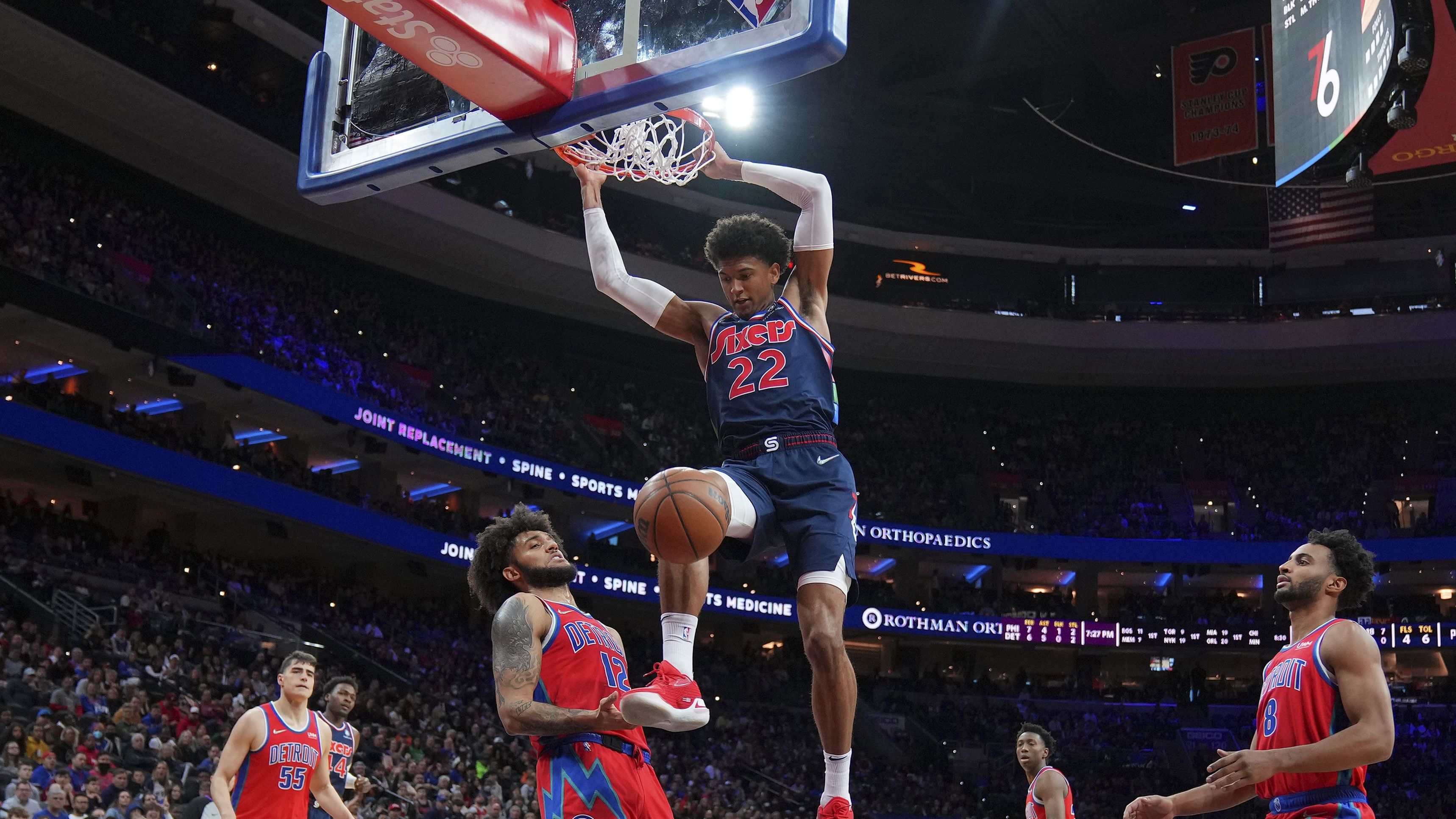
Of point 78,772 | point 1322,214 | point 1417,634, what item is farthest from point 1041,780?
point 1417,634

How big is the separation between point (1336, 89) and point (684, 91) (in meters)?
8.48

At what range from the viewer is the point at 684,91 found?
4719 millimetres

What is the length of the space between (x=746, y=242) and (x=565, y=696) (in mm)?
1969

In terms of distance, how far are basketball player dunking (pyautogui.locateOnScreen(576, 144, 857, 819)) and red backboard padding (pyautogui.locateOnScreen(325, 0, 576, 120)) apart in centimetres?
75

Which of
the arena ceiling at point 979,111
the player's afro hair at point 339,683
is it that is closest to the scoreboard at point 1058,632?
the arena ceiling at point 979,111

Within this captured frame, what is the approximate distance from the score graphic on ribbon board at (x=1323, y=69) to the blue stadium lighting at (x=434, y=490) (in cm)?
2202

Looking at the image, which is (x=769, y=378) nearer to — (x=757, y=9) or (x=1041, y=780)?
(x=757, y=9)

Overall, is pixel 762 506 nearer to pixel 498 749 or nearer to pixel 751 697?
pixel 498 749

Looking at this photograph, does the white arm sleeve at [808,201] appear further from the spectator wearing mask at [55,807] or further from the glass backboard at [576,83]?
the spectator wearing mask at [55,807]

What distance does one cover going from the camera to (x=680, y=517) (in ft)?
14.3

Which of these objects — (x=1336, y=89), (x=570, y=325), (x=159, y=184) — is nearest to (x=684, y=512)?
(x=1336, y=89)

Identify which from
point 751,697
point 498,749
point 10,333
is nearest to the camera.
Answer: point 498,749

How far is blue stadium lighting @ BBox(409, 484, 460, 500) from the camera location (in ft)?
98.5

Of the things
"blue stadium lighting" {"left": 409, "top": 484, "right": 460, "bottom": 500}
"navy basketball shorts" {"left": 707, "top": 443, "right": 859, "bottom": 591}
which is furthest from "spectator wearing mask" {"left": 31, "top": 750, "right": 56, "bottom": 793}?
"blue stadium lighting" {"left": 409, "top": 484, "right": 460, "bottom": 500}
